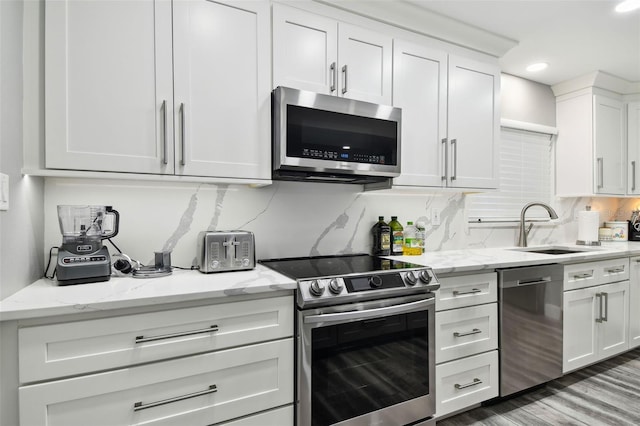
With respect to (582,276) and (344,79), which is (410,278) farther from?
(582,276)

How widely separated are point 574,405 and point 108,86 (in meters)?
3.10

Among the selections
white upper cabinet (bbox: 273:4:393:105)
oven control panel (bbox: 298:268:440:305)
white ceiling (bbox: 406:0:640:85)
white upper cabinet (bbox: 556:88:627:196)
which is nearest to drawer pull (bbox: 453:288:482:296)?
oven control panel (bbox: 298:268:440:305)

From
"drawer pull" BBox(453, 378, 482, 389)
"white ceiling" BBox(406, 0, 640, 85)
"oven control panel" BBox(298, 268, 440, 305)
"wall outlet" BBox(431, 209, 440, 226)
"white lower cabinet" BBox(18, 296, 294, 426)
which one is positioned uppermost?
"white ceiling" BBox(406, 0, 640, 85)

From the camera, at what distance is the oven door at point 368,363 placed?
1.45m

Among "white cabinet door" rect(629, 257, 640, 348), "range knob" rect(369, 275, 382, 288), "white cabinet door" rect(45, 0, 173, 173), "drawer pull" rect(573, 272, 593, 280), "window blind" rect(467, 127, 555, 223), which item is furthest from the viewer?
"window blind" rect(467, 127, 555, 223)

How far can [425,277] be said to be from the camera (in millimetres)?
1727

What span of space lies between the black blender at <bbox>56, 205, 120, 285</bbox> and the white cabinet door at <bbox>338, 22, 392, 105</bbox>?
1.36 metres

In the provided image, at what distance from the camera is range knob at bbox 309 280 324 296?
56.9 inches

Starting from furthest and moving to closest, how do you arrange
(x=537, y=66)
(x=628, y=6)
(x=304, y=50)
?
(x=537, y=66), (x=628, y=6), (x=304, y=50)

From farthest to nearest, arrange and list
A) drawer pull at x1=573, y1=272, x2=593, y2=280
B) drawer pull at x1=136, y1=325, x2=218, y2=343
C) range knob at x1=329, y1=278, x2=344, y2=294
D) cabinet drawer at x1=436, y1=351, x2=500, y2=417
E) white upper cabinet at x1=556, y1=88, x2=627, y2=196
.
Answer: white upper cabinet at x1=556, y1=88, x2=627, y2=196
drawer pull at x1=573, y1=272, x2=593, y2=280
cabinet drawer at x1=436, y1=351, x2=500, y2=417
range knob at x1=329, y1=278, x2=344, y2=294
drawer pull at x1=136, y1=325, x2=218, y2=343

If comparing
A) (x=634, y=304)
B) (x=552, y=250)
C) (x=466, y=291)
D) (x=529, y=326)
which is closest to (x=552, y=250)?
(x=552, y=250)

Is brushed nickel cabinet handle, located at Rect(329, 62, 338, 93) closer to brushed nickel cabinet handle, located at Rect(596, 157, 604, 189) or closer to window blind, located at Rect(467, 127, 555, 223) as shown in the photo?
window blind, located at Rect(467, 127, 555, 223)

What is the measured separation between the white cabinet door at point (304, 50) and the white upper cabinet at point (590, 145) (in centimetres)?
273

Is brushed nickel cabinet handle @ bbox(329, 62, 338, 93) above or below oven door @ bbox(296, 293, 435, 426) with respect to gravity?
above
